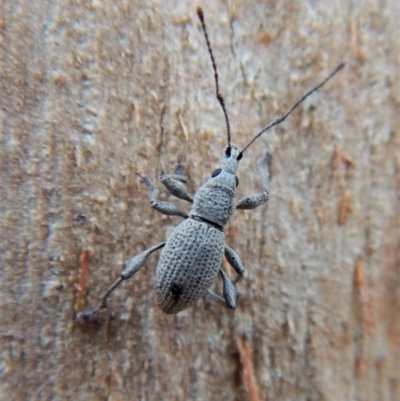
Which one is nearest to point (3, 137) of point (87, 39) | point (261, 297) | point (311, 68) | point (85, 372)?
point (87, 39)

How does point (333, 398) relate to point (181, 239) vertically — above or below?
below

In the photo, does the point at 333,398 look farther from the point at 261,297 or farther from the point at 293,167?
the point at 293,167

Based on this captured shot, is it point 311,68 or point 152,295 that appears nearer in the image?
point 152,295

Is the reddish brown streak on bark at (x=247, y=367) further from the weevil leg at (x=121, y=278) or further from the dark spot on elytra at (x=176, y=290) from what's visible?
the weevil leg at (x=121, y=278)

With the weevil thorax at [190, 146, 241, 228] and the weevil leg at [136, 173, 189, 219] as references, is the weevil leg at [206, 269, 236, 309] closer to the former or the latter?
the weevil thorax at [190, 146, 241, 228]

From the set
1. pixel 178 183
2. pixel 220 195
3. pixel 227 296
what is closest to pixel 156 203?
pixel 178 183

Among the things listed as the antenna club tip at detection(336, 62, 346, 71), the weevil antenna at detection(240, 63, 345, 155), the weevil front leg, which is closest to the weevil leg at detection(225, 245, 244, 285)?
the weevil front leg

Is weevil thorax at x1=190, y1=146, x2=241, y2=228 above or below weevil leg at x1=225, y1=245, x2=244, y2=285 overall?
above

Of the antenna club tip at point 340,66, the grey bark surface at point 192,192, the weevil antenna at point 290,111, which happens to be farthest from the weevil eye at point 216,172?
the antenna club tip at point 340,66
